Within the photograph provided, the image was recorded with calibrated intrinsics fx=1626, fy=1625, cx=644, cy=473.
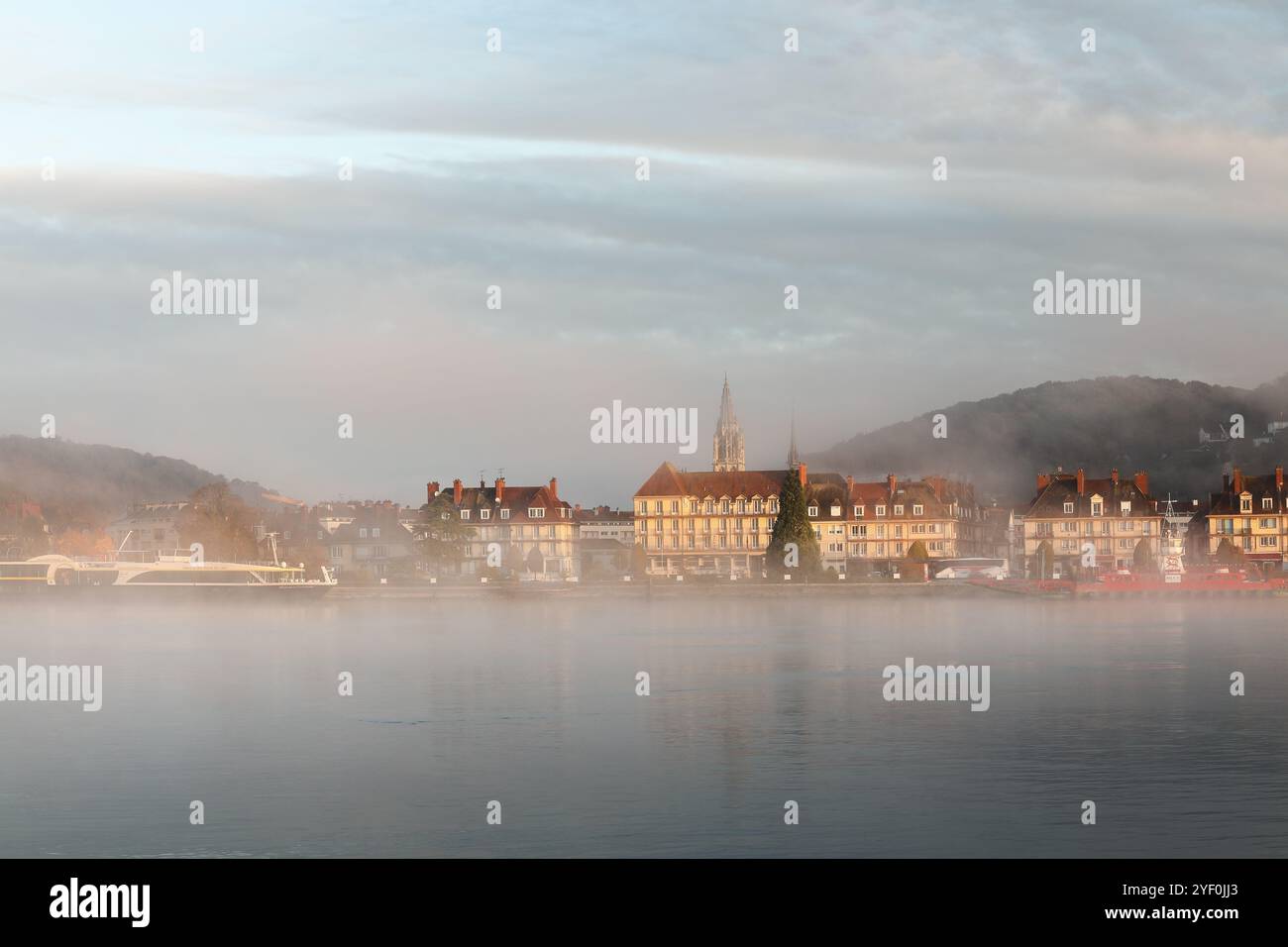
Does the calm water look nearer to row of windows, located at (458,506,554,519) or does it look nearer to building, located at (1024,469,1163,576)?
building, located at (1024,469,1163,576)

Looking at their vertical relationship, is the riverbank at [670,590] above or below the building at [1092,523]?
below

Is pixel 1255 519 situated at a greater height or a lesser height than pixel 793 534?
greater

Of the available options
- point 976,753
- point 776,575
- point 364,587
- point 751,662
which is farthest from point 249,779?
point 364,587

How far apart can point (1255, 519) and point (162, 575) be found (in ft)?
361

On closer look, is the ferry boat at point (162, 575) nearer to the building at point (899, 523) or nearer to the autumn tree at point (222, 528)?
the autumn tree at point (222, 528)

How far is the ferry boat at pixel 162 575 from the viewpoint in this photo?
140 meters

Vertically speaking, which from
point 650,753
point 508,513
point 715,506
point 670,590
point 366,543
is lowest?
point 670,590

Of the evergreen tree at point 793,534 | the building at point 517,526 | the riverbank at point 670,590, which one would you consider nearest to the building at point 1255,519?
the riverbank at point 670,590

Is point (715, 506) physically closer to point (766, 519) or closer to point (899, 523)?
point (766, 519)

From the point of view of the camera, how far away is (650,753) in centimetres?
3647

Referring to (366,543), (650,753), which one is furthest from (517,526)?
(650,753)

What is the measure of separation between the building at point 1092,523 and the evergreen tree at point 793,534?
35999mm

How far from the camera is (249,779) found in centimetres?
3325
